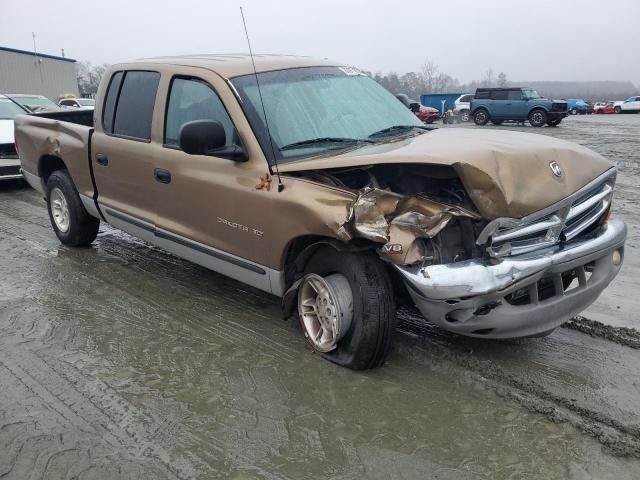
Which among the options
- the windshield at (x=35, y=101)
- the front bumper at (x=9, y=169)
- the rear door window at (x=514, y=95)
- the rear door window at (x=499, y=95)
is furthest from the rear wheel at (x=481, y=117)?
the front bumper at (x=9, y=169)

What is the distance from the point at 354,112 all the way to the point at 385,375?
1.89 meters

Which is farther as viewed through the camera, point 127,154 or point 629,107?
point 629,107

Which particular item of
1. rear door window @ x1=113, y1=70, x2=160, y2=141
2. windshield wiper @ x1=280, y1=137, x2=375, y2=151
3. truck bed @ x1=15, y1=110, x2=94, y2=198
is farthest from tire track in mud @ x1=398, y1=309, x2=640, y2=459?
truck bed @ x1=15, y1=110, x2=94, y2=198

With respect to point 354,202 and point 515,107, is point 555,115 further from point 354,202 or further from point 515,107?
point 354,202

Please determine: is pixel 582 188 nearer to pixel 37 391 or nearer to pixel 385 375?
pixel 385 375

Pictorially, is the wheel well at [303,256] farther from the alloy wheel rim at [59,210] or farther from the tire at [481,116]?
the tire at [481,116]

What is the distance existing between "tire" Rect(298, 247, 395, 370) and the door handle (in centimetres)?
159

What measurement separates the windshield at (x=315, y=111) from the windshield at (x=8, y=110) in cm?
820

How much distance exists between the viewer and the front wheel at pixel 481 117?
95.1ft

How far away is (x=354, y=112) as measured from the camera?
4203 millimetres

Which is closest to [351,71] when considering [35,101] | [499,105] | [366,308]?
[366,308]

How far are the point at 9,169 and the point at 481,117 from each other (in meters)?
24.3

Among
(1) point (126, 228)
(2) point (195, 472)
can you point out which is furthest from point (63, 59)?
(2) point (195, 472)

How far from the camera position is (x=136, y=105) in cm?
488
